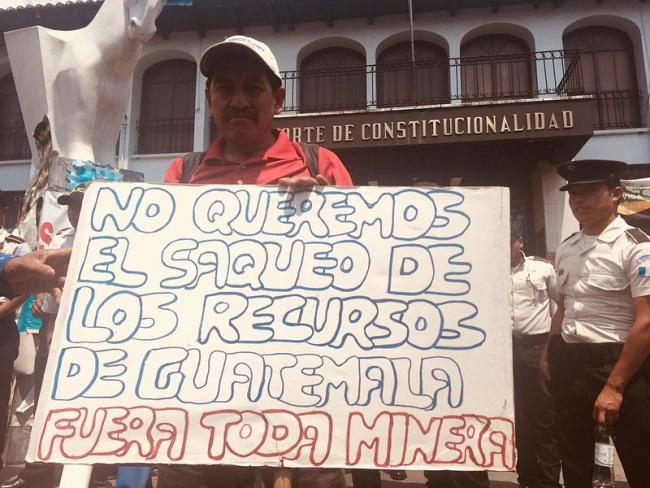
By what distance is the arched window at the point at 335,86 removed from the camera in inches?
423

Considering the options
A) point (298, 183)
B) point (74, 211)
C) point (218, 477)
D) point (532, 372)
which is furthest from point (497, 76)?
point (218, 477)

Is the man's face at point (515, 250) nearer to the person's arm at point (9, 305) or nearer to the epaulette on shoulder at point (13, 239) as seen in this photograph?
the person's arm at point (9, 305)

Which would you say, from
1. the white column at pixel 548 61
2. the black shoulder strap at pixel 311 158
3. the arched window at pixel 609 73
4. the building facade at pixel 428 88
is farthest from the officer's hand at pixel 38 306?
the arched window at pixel 609 73

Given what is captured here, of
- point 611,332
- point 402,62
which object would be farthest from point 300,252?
point 402,62

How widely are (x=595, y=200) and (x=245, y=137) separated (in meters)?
1.93

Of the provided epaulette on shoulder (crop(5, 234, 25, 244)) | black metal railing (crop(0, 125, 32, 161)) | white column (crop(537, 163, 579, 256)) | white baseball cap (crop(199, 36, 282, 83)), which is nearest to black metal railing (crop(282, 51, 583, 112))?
white column (crop(537, 163, 579, 256))

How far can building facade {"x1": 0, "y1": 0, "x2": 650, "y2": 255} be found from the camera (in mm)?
9109

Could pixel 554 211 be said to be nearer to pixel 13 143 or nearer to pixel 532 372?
pixel 532 372

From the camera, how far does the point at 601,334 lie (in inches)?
103

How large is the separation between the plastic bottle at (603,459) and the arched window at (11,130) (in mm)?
12384

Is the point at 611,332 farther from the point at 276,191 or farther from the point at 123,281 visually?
the point at 123,281

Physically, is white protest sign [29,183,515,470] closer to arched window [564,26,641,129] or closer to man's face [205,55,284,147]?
man's face [205,55,284,147]

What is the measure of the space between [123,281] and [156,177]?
965 cm

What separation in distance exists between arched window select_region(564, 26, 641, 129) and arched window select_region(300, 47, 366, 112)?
13.8 feet
